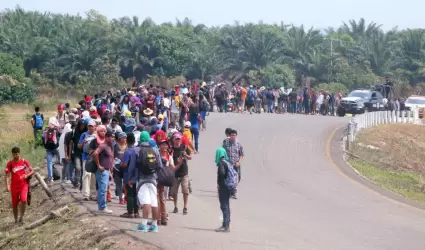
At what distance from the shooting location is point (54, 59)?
68688 mm

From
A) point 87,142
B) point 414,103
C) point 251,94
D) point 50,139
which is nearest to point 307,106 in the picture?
point 251,94

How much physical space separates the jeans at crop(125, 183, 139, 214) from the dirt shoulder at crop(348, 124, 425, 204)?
10.8 metres

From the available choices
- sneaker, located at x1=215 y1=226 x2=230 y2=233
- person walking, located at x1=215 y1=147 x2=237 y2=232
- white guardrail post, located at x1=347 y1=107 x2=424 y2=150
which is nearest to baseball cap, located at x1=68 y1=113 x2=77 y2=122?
person walking, located at x1=215 y1=147 x2=237 y2=232

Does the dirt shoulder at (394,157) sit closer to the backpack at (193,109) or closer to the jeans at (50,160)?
the backpack at (193,109)

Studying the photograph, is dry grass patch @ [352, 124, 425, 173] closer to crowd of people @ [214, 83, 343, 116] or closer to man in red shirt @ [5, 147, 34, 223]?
crowd of people @ [214, 83, 343, 116]

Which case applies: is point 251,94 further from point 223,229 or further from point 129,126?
point 223,229

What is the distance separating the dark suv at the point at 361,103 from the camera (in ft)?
167

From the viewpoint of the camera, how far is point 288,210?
20.9 metres

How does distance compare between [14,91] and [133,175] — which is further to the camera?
[14,91]

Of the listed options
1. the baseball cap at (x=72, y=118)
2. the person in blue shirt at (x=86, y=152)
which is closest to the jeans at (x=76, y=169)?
the person in blue shirt at (x=86, y=152)

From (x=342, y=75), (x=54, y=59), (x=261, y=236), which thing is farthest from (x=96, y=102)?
(x=342, y=75)

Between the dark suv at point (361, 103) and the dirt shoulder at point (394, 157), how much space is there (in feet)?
16.1

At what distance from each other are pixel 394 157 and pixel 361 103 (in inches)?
537

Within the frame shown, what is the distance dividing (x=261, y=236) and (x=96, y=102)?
1352 centimetres
